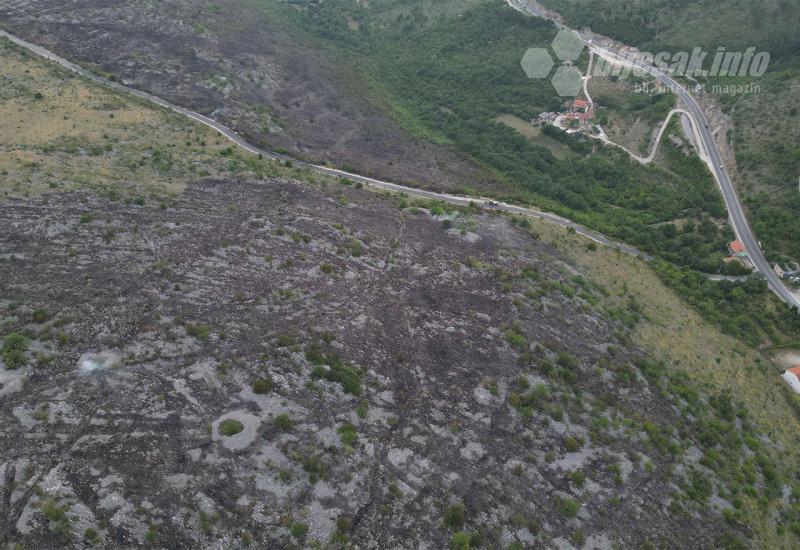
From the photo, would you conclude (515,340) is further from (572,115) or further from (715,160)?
(572,115)

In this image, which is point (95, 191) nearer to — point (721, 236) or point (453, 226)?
point (453, 226)

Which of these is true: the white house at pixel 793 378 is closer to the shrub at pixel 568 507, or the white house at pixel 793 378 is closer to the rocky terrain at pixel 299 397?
the rocky terrain at pixel 299 397

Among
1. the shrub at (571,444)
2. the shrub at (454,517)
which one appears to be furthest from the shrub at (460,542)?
the shrub at (571,444)

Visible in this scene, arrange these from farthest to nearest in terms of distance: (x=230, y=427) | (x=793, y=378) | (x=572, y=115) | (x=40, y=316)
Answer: (x=572, y=115)
(x=793, y=378)
(x=40, y=316)
(x=230, y=427)

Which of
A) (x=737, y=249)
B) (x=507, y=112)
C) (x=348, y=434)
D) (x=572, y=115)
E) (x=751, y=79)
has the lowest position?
(x=348, y=434)

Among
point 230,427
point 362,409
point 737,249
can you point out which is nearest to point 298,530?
point 230,427

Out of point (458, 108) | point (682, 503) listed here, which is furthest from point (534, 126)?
point (682, 503)

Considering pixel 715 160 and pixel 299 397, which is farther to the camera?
pixel 715 160
